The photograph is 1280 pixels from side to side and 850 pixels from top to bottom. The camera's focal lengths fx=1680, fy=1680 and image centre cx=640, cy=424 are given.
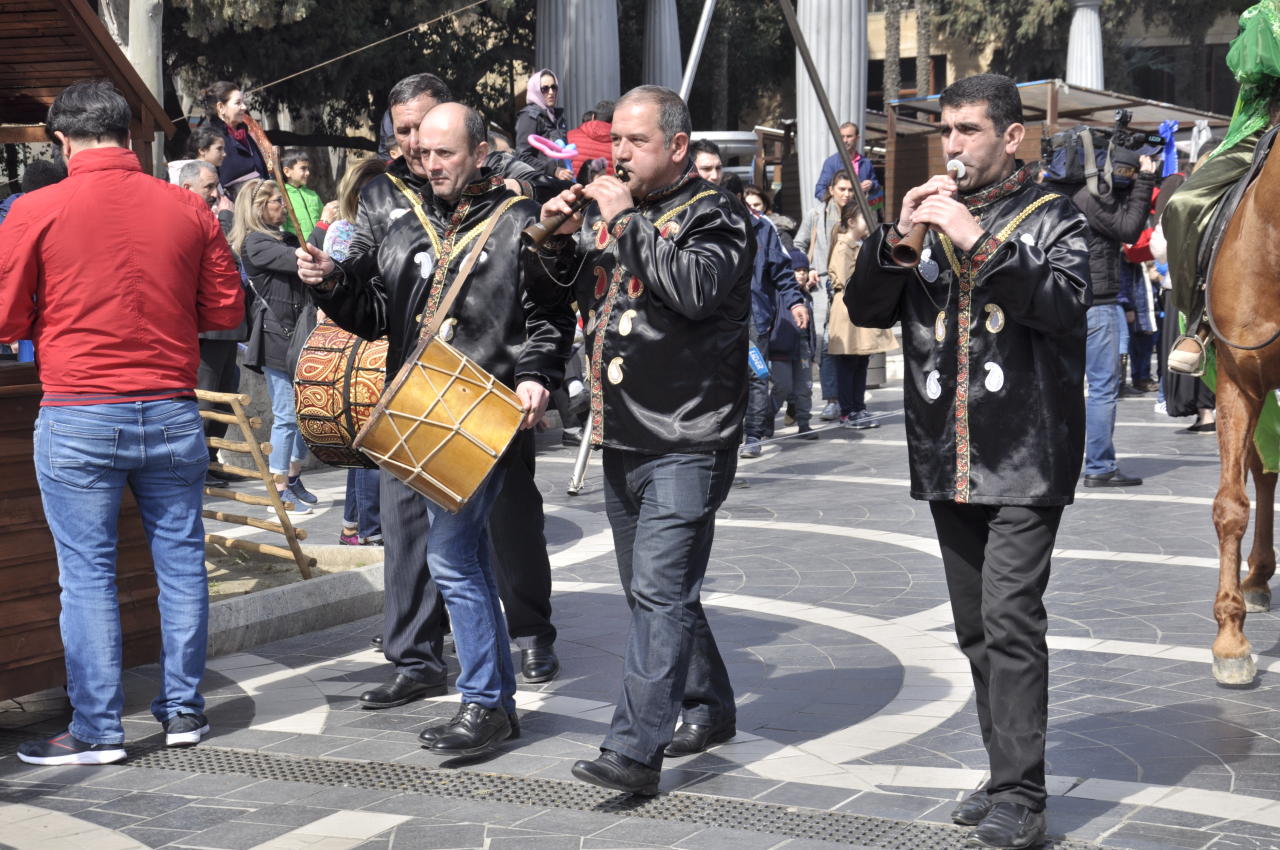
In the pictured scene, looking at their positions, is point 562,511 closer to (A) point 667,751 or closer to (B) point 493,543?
(B) point 493,543

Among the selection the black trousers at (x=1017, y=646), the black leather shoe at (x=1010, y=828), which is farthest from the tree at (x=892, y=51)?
the black leather shoe at (x=1010, y=828)

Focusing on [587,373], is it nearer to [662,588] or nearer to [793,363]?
[662,588]

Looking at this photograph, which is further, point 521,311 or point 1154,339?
point 1154,339

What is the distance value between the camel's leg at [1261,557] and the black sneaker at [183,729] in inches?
174

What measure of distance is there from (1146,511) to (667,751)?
18.0 feet

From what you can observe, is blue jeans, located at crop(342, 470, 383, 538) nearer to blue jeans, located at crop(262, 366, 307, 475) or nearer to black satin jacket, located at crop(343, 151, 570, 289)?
blue jeans, located at crop(262, 366, 307, 475)

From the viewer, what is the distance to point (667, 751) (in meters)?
5.37

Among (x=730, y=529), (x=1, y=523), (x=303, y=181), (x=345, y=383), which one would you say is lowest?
(x=730, y=529)

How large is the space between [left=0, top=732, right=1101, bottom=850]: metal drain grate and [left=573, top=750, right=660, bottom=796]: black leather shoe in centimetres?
8

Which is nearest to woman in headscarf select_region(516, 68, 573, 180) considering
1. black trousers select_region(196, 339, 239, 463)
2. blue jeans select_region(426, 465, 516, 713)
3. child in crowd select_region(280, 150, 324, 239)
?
child in crowd select_region(280, 150, 324, 239)

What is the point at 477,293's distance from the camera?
5.50m

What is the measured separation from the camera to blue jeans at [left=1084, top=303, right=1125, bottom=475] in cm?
1080

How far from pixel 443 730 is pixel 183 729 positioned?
930 mm

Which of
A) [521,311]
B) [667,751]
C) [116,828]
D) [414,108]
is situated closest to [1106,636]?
[667,751]
